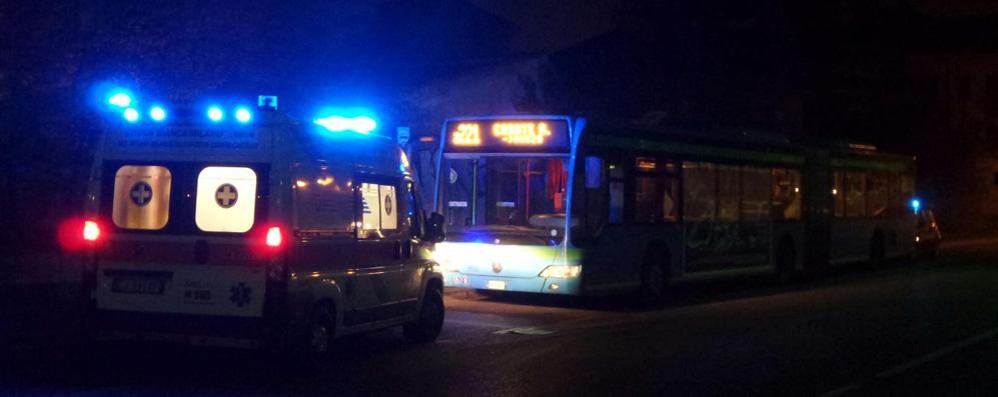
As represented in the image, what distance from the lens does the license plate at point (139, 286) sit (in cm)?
1053

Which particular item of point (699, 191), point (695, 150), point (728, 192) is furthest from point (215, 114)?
point (728, 192)

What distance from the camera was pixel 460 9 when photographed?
119 feet

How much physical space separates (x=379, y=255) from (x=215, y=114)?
248cm

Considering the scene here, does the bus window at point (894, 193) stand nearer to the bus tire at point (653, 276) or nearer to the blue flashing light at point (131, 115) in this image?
the bus tire at point (653, 276)

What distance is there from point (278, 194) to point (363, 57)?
23.6 m

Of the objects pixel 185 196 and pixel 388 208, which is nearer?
pixel 185 196

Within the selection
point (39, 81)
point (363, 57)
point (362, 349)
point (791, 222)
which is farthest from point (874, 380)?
point (363, 57)

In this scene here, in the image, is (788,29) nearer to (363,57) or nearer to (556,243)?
(363,57)

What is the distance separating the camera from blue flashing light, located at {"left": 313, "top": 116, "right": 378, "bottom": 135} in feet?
37.2

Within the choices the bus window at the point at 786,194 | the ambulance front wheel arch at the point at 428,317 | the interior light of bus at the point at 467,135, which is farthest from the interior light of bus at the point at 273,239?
the bus window at the point at 786,194

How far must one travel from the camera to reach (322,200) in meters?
11.0

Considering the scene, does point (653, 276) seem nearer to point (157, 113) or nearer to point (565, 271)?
point (565, 271)

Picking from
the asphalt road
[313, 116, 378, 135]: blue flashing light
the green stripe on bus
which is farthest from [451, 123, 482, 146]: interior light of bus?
[313, 116, 378, 135]: blue flashing light

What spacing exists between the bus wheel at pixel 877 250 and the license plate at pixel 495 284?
12917mm
